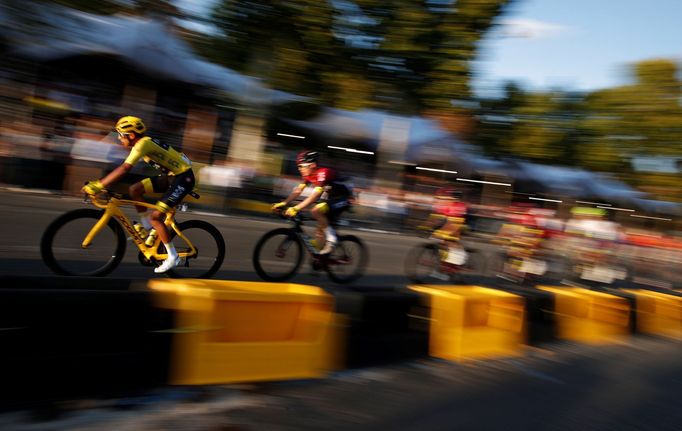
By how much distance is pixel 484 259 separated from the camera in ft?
37.1

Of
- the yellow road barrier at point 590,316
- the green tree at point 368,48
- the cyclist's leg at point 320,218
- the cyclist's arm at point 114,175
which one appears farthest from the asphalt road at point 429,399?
the green tree at point 368,48

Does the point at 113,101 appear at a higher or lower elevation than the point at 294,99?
lower

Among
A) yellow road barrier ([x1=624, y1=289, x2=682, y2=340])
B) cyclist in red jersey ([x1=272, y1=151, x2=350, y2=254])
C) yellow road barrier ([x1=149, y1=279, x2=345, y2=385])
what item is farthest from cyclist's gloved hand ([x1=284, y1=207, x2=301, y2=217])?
yellow road barrier ([x1=624, y1=289, x2=682, y2=340])

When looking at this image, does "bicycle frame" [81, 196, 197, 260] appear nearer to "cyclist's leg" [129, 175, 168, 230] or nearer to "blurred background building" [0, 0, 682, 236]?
"cyclist's leg" [129, 175, 168, 230]

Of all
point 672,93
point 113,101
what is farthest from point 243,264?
point 672,93

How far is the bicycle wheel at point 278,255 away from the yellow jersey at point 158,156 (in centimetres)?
147

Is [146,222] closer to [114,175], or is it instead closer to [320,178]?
[114,175]

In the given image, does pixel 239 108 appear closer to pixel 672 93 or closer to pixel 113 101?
pixel 113 101

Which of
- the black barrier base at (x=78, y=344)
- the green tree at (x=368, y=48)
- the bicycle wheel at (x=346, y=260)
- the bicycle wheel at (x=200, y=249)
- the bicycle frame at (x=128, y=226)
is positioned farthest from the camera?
the green tree at (x=368, y=48)

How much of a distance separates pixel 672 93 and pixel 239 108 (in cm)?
2542

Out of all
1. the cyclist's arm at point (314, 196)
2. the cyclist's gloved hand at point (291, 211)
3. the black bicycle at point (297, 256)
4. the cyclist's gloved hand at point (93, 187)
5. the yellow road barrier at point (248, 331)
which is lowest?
the yellow road barrier at point (248, 331)

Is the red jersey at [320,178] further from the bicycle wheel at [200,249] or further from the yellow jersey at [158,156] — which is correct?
the yellow jersey at [158,156]

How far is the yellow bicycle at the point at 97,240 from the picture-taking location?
5699mm

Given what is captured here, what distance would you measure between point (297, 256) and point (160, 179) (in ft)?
6.93
